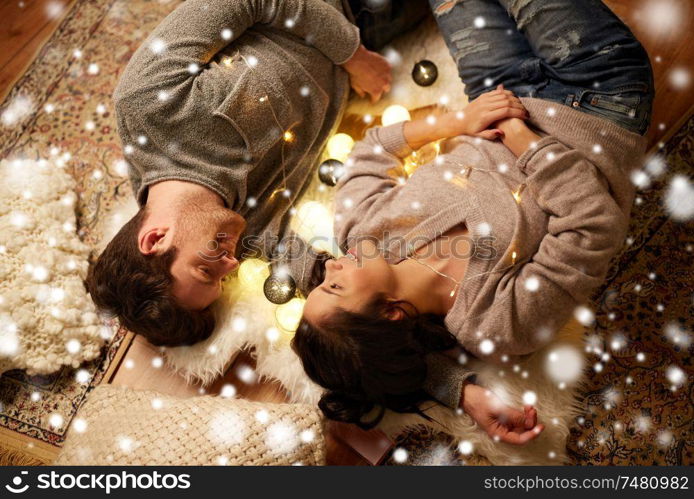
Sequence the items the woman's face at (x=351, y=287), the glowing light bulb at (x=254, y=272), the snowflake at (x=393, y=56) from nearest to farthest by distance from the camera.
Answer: the woman's face at (x=351, y=287) < the glowing light bulb at (x=254, y=272) < the snowflake at (x=393, y=56)

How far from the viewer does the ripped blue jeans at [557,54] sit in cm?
122

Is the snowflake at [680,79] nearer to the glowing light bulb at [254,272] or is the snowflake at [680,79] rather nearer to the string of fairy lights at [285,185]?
the string of fairy lights at [285,185]

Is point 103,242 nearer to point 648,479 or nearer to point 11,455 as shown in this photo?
point 11,455

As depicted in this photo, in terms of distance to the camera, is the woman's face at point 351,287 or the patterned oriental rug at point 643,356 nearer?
the woman's face at point 351,287

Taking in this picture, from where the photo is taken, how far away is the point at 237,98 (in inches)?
50.7

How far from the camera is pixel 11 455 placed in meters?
1.41

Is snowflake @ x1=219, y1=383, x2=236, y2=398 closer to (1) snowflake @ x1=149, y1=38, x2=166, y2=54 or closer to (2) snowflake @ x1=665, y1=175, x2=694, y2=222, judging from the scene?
(1) snowflake @ x1=149, y1=38, x2=166, y2=54

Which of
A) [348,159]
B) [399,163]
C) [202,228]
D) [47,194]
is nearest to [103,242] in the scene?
[47,194]

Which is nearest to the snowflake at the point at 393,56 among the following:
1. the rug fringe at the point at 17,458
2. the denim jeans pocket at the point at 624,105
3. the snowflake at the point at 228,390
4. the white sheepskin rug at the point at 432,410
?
the white sheepskin rug at the point at 432,410

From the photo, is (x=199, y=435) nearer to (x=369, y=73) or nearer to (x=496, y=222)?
(x=496, y=222)

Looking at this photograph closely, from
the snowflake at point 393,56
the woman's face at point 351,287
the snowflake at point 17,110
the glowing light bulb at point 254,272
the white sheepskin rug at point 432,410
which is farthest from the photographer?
the snowflake at point 17,110

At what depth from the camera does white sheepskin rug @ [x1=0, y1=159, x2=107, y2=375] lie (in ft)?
4.39

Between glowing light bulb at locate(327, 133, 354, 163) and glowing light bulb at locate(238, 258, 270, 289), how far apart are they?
369 millimetres

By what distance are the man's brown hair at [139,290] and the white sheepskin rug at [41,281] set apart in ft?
0.57
